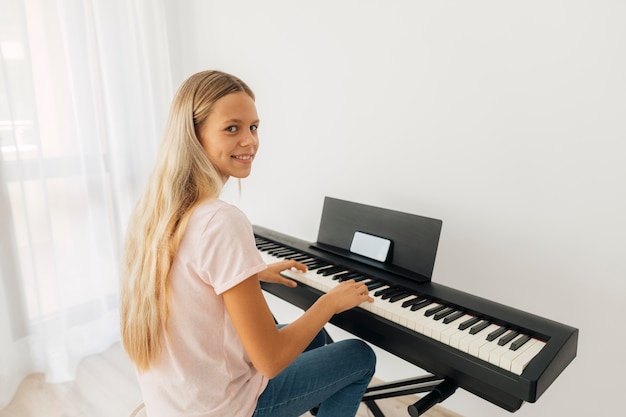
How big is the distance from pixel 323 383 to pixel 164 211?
65 centimetres

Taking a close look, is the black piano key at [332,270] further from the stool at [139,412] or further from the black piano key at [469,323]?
the stool at [139,412]

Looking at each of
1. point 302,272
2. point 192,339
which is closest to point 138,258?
point 192,339

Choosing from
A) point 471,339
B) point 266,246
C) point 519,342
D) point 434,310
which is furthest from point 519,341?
point 266,246

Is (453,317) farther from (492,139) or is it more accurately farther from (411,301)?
(492,139)

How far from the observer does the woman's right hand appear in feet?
3.86

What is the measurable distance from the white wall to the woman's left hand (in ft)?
1.76

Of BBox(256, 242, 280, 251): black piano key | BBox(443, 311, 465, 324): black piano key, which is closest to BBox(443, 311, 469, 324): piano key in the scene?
BBox(443, 311, 465, 324): black piano key

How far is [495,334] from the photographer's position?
1.08 meters

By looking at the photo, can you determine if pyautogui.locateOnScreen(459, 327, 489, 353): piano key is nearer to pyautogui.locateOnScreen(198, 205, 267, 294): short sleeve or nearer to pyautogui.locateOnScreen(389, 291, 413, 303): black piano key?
pyautogui.locateOnScreen(389, 291, 413, 303): black piano key

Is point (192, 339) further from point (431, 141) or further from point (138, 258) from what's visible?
point (431, 141)

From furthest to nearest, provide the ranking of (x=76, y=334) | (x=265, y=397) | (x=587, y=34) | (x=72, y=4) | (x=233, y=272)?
(x=76, y=334), (x=72, y=4), (x=587, y=34), (x=265, y=397), (x=233, y=272)

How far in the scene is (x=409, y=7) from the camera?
5.16 feet

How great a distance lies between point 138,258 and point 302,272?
2.05 ft

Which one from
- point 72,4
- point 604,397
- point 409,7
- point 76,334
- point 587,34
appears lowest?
point 76,334
